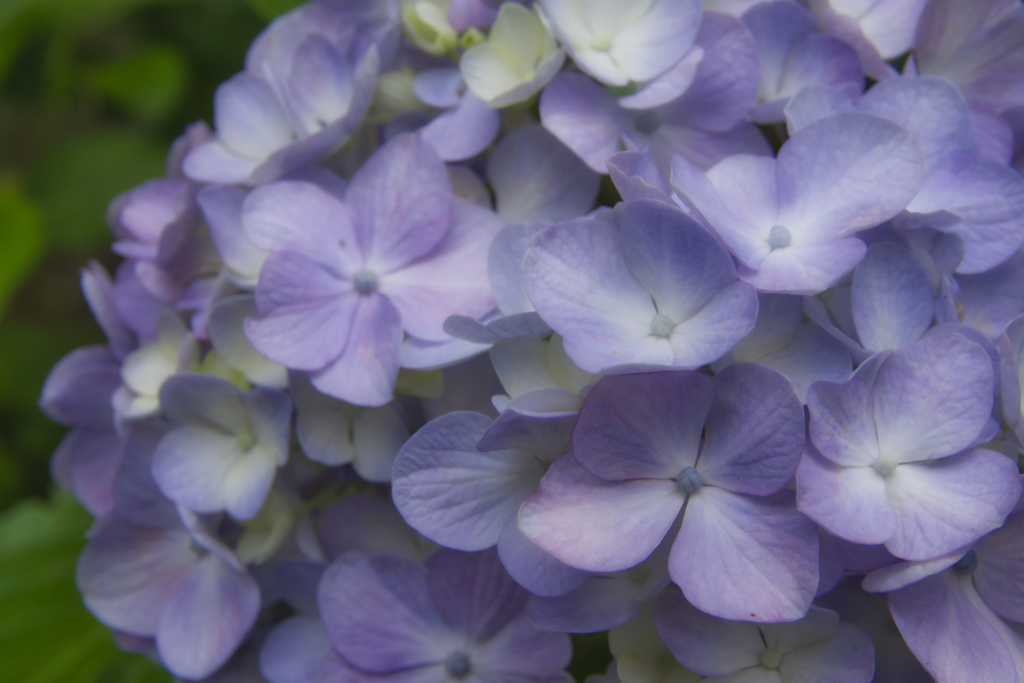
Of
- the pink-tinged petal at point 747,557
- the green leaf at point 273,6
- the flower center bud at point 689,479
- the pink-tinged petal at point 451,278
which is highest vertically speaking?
the green leaf at point 273,6

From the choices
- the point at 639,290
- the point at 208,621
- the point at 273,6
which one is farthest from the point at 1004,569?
the point at 273,6

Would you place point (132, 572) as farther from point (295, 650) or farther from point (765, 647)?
point (765, 647)

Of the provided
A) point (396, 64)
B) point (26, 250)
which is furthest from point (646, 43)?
point (26, 250)

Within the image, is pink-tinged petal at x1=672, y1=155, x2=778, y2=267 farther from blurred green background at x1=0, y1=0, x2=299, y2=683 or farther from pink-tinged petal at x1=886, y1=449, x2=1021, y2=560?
blurred green background at x1=0, y1=0, x2=299, y2=683

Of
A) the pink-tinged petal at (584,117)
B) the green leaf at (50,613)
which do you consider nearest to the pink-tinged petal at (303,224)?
the pink-tinged petal at (584,117)

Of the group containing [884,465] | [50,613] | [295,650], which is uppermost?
[884,465]

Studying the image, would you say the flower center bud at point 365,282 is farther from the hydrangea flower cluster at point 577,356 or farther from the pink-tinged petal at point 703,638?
the pink-tinged petal at point 703,638

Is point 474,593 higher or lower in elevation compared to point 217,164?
lower
